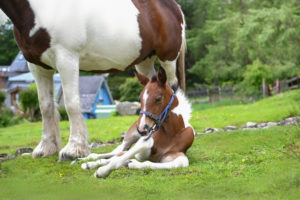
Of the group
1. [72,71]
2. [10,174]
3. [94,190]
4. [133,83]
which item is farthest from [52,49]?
[133,83]

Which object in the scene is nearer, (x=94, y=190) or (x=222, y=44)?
(x=94, y=190)

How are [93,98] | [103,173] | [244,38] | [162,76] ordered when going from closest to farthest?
[103,173]
[162,76]
[244,38]
[93,98]

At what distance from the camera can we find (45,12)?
4660 mm

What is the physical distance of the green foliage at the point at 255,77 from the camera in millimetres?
18781

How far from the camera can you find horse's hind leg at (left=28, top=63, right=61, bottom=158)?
17.9 feet

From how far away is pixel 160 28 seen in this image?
563cm

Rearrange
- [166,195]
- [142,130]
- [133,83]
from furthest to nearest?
[133,83]
[142,130]
[166,195]

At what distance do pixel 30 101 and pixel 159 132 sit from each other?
14.2 metres

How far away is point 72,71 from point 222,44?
818 inches

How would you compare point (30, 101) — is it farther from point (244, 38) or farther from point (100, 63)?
point (100, 63)

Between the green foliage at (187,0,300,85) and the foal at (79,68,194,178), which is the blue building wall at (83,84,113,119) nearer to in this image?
the green foliage at (187,0,300,85)

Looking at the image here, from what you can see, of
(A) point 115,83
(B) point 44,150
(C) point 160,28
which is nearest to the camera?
(B) point 44,150

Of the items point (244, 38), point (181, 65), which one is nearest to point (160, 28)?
point (181, 65)

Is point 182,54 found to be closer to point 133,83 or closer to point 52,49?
point 52,49
